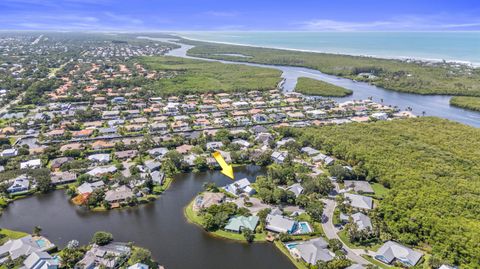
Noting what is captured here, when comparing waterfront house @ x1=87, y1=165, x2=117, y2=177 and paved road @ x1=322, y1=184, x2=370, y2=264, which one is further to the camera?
waterfront house @ x1=87, y1=165, x2=117, y2=177

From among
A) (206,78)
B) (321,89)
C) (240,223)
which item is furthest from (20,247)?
(206,78)

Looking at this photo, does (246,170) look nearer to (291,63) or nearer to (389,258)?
(389,258)

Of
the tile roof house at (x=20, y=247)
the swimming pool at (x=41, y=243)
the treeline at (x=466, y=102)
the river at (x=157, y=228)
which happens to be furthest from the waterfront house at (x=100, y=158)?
the treeline at (x=466, y=102)

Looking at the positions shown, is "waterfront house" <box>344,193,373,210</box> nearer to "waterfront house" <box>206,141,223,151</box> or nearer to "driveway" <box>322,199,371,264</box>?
"driveway" <box>322,199,371,264</box>

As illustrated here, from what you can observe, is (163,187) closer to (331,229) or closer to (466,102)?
(331,229)

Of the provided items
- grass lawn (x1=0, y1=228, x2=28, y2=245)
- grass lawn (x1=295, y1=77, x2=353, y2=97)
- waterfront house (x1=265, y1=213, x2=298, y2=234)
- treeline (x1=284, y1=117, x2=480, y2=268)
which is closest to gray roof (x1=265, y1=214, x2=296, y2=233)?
waterfront house (x1=265, y1=213, x2=298, y2=234)

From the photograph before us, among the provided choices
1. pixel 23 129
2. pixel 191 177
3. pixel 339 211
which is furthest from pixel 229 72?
pixel 339 211
